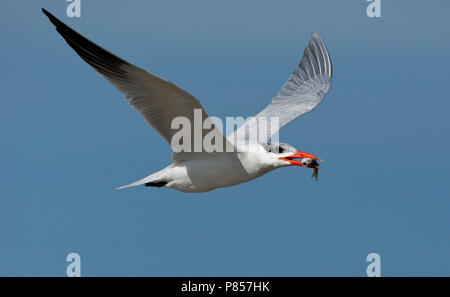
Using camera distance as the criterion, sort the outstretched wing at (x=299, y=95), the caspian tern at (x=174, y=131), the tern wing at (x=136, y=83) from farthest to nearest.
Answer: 1. the outstretched wing at (x=299, y=95)
2. the caspian tern at (x=174, y=131)
3. the tern wing at (x=136, y=83)

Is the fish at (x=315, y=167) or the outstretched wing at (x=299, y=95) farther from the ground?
the outstretched wing at (x=299, y=95)

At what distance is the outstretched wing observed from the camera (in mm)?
10141

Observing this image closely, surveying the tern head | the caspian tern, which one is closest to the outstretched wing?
the caspian tern

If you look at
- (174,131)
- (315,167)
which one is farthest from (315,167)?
(174,131)

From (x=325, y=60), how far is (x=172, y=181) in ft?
13.8

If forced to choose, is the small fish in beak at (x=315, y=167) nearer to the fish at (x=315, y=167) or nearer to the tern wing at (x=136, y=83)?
the fish at (x=315, y=167)

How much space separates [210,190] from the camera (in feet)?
29.1

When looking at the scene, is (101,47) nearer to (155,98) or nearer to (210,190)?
(155,98)

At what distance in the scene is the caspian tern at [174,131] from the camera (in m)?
7.86

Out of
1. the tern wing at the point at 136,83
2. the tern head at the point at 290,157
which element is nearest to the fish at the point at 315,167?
the tern head at the point at 290,157

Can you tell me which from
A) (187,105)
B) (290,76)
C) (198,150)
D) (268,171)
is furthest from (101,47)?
(290,76)

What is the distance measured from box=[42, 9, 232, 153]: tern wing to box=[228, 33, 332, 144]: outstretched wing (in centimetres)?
174

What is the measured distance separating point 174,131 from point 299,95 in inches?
132

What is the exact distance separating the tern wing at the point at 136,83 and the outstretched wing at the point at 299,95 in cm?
174
